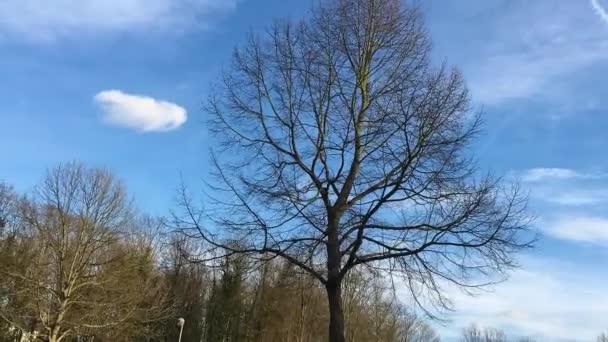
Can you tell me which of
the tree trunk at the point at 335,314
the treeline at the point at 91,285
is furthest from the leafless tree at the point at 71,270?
the tree trunk at the point at 335,314

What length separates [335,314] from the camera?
9.96 meters

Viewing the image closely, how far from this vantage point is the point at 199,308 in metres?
50.0

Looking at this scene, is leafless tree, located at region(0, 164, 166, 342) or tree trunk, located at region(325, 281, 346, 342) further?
leafless tree, located at region(0, 164, 166, 342)

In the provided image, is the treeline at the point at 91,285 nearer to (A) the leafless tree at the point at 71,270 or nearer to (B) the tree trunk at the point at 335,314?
A: (A) the leafless tree at the point at 71,270

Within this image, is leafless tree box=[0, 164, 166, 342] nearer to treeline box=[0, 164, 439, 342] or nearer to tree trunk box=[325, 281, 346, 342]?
treeline box=[0, 164, 439, 342]

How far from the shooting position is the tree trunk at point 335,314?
9836mm

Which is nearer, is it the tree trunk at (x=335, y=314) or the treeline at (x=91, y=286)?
the tree trunk at (x=335, y=314)

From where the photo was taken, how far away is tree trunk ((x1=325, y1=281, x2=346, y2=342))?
9836 mm

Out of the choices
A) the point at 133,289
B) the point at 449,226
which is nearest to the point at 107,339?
the point at 133,289

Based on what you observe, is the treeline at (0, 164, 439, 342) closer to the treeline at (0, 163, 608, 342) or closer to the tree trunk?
the treeline at (0, 163, 608, 342)

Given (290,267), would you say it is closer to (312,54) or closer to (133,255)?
(312,54)

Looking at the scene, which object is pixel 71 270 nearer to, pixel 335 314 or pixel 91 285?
pixel 91 285

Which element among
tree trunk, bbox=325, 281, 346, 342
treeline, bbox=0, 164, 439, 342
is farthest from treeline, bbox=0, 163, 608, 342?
tree trunk, bbox=325, 281, 346, 342

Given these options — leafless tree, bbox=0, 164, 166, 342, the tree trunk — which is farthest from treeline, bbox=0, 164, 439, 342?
the tree trunk
